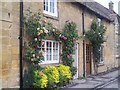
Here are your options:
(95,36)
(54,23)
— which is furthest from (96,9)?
(54,23)

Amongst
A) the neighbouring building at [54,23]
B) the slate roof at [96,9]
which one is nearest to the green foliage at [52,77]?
the neighbouring building at [54,23]

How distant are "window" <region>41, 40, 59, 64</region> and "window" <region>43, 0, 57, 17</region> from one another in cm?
155

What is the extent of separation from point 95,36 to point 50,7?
225 inches

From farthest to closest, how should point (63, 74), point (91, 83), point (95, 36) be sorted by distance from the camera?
point (95, 36) → point (91, 83) → point (63, 74)

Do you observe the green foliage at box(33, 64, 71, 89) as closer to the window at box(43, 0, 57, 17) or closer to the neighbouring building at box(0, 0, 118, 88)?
the neighbouring building at box(0, 0, 118, 88)

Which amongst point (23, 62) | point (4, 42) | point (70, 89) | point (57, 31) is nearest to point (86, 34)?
point (57, 31)

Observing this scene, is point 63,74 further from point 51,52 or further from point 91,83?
point 91,83

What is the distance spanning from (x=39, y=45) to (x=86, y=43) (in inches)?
286

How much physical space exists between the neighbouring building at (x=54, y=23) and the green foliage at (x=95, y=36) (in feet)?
1.35

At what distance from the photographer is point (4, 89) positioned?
→ 9250 millimetres

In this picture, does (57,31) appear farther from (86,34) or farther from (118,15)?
(118,15)

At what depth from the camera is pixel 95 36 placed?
17.7 meters

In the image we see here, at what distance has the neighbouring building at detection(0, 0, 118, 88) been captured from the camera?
9.34m

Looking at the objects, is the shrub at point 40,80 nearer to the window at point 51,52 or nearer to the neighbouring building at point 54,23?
the neighbouring building at point 54,23
